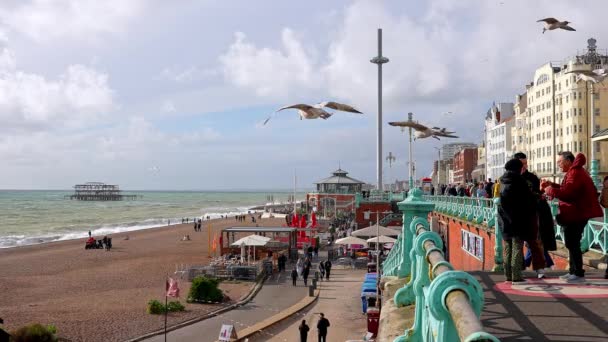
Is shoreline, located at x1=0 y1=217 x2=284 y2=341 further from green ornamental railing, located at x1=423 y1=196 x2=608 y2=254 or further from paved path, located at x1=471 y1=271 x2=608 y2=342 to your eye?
paved path, located at x1=471 y1=271 x2=608 y2=342

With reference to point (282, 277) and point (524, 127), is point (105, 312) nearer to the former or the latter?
point (282, 277)

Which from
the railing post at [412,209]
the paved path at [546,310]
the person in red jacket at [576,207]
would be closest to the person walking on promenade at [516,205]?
the paved path at [546,310]

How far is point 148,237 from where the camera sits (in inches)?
2436

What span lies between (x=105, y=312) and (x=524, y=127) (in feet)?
230

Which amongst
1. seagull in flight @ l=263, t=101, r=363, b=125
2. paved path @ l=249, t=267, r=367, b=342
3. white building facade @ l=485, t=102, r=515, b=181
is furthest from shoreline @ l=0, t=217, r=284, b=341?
white building facade @ l=485, t=102, r=515, b=181

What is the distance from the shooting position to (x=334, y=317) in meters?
19.6

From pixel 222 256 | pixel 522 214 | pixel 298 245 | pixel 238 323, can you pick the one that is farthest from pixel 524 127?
pixel 522 214

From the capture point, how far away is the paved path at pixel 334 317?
16906mm

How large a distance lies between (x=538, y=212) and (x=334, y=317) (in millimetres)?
13543

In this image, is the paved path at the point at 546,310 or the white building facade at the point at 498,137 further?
the white building facade at the point at 498,137

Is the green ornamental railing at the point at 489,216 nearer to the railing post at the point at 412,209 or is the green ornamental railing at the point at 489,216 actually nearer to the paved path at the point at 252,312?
the railing post at the point at 412,209

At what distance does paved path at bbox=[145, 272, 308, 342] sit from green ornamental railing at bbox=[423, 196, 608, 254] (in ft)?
25.4

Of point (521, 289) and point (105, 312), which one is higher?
point (521, 289)

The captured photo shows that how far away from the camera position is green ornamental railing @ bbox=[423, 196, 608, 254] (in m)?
9.16
